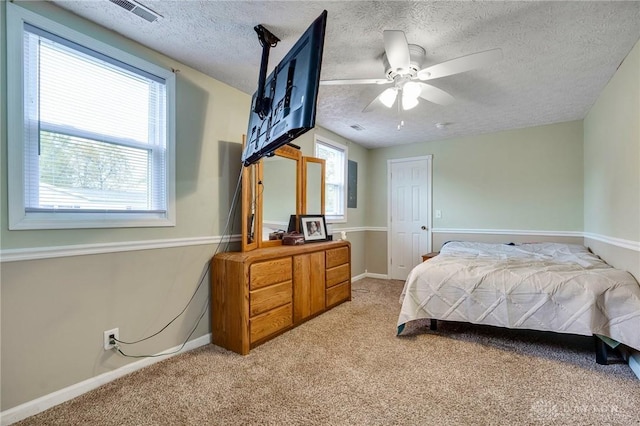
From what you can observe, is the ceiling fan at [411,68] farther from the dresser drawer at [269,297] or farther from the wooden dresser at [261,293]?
the dresser drawer at [269,297]

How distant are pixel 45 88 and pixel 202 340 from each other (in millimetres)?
2108

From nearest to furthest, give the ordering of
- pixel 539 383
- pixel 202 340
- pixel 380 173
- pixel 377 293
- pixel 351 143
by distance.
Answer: pixel 539 383 < pixel 202 340 < pixel 377 293 < pixel 351 143 < pixel 380 173

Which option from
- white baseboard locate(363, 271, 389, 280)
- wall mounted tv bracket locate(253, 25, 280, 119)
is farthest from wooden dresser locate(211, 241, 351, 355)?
white baseboard locate(363, 271, 389, 280)

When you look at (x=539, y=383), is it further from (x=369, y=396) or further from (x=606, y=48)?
(x=606, y=48)

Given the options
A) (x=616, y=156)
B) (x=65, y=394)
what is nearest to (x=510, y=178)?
(x=616, y=156)

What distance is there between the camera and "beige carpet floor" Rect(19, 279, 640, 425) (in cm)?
165

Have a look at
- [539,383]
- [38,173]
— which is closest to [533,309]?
[539,383]

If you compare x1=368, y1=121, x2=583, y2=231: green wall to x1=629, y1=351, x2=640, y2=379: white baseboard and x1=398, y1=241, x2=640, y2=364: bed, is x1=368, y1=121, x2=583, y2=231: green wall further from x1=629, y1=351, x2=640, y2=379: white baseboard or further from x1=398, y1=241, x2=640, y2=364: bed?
x1=629, y1=351, x2=640, y2=379: white baseboard

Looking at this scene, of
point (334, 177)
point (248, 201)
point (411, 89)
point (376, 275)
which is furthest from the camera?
point (376, 275)

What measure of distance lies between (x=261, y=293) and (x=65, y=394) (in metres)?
1.34

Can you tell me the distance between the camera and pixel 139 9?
1.79m

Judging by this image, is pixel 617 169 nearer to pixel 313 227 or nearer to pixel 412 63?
pixel 412 63

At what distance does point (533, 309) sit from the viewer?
230cm

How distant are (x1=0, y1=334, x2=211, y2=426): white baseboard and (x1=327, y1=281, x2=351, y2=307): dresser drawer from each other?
1.71m
